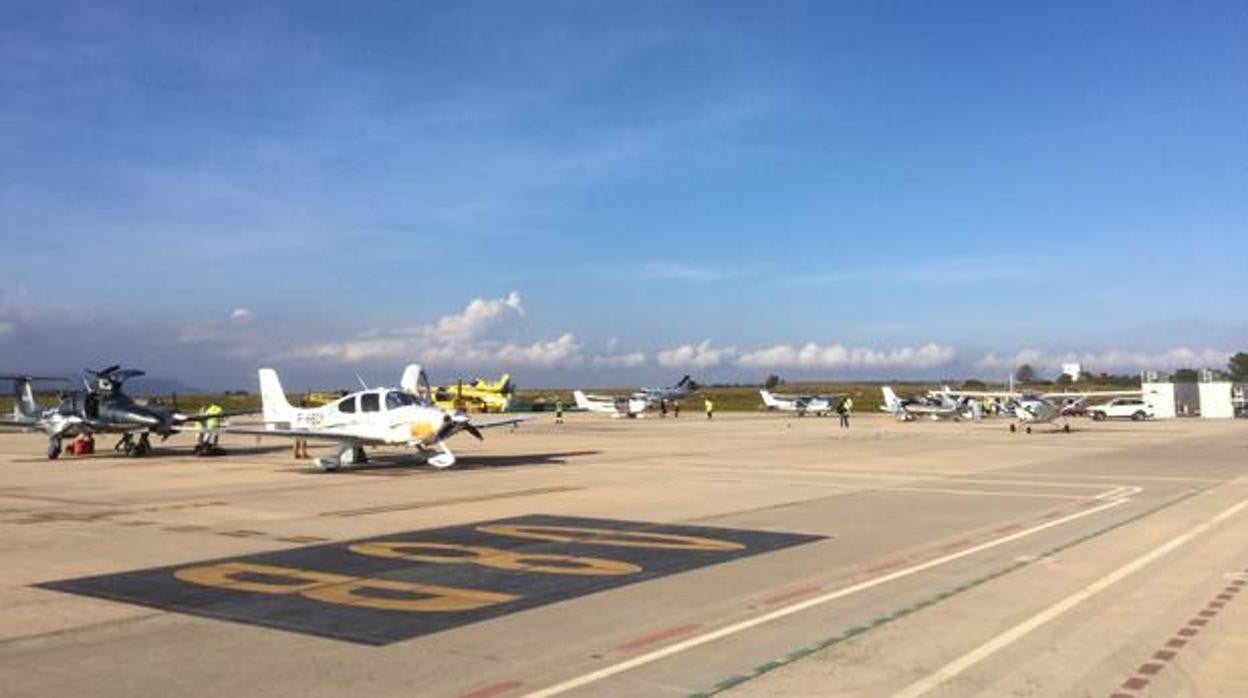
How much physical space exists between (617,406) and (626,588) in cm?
7511

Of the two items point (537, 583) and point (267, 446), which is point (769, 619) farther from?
point (267, 446)

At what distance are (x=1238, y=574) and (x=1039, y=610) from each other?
3.32 m

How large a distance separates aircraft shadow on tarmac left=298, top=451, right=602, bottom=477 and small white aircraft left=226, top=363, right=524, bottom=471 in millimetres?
422

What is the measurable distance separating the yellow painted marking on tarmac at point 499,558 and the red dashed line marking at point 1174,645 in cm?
525

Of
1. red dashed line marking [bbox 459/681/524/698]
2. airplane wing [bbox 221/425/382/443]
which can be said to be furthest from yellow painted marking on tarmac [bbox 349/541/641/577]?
airplane wing [bbox 221/425/382/443]

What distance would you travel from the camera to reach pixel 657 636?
7914 mm

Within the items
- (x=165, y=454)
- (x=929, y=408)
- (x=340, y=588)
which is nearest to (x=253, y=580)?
(x=340, y=588)

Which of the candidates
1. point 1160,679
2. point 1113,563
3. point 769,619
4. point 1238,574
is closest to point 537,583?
point 769,619

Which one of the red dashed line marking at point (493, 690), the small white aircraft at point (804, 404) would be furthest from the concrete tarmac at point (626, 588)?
the small white aircraft at point (804, 404)

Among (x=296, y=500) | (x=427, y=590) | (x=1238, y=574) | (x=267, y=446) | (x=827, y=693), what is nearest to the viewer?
(x=827, y=693)

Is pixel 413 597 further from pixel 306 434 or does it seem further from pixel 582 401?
pixel 582 401

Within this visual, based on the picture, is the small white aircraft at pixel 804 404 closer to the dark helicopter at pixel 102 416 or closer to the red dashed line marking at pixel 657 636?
the dark helicopter at pixel 102 416

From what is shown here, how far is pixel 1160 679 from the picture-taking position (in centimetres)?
664

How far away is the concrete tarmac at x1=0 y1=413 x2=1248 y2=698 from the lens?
22.4 ft
